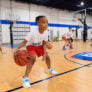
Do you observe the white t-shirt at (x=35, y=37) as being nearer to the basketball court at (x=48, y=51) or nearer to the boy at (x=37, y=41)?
the boy at (x=37, y=41)

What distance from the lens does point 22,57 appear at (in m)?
1.81

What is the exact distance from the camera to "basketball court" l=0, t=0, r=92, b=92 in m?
1.80

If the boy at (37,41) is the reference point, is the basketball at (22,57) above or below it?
below

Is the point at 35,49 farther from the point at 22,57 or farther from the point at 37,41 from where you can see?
the point at 22,57

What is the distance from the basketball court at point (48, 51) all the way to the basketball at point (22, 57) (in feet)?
1.18

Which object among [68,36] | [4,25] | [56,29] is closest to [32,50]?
[68,36]

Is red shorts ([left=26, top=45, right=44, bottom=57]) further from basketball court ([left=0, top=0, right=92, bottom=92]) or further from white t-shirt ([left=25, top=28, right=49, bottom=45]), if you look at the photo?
basketball court ([left=0, top=0, right=92, bottom=92])

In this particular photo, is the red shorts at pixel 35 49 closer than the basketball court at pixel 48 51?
No

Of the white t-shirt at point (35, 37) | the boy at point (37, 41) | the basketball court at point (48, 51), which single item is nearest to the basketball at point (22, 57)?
the boy at point (37, 41)

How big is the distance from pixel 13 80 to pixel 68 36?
467cm

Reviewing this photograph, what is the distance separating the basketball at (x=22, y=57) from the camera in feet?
5.82

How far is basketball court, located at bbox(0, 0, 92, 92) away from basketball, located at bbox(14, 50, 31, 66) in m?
0.36

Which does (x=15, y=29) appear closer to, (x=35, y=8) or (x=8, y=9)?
(x=8, y=9)

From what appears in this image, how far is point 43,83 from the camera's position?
6.02 ft
